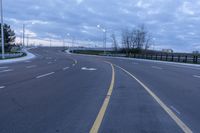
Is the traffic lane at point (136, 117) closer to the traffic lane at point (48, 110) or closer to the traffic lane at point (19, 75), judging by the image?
the traffic lane at point (48, 110)

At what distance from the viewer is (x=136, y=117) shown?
7.55m

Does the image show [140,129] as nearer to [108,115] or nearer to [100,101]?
[108,115]

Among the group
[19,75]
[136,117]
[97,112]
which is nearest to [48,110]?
[97,112]

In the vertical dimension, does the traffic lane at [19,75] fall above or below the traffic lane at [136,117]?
below

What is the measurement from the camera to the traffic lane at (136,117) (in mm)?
6445

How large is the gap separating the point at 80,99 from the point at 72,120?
2.99 m

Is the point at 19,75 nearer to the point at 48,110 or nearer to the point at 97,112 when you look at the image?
the point at 48,110

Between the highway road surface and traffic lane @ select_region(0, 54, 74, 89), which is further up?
the highway road surface

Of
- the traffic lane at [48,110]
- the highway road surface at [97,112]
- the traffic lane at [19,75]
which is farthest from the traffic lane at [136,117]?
the traffic lane at [19,75]

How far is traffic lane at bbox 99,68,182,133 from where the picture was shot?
6445 millimetres

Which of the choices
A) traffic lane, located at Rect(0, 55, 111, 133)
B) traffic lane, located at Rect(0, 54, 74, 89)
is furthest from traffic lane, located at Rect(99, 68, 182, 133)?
traffic lane, located at Rect(0, 54, 74, 89)

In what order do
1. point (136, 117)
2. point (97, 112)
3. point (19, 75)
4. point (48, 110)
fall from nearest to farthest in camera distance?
1. point (136, 117)
2. point (97, 112)
3. point (48, 110)
4. point (19, 75)

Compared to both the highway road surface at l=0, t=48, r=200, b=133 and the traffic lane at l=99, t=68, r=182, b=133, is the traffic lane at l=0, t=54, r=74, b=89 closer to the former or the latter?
the highway road surface at l=0, t=48, r=200, b=133

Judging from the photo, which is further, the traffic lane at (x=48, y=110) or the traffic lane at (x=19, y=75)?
the traffic lane at (x=19, y=75)
